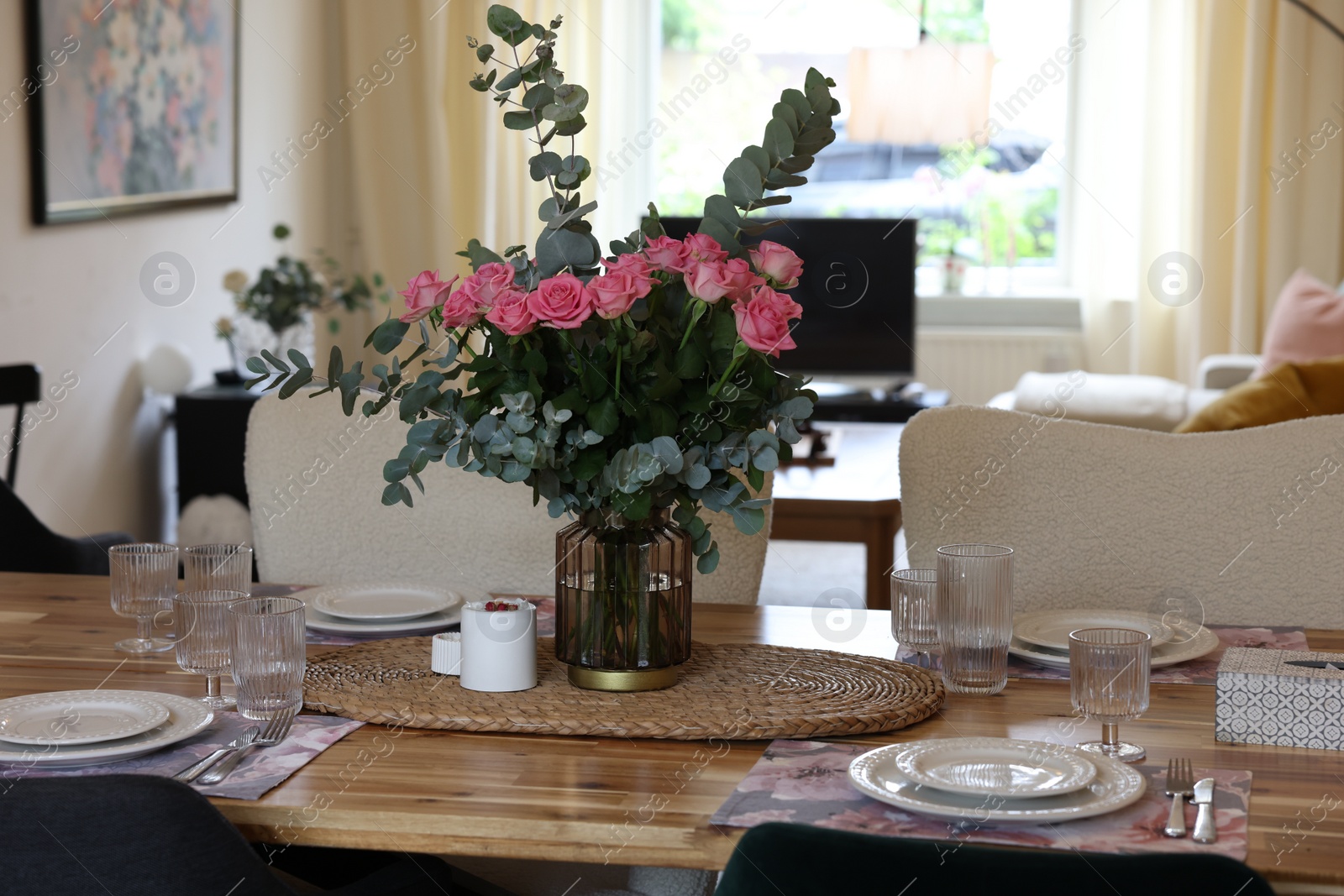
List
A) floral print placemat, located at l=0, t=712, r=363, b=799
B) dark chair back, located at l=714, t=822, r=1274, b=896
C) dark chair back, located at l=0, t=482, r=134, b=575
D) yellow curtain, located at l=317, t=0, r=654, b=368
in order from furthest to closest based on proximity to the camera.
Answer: yellow curtain, located at l=317, t=0, r=654, b=368 → dark chair back, located at l=0, t=482, r=134, b=575 → floral print placemat, located at l=0, t=712, r=363, b=799 → dark chair back, located at l=714, t=822, r=1274, b=896

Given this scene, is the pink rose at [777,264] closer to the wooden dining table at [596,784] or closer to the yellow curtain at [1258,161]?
the wooden dining table at [596,784]

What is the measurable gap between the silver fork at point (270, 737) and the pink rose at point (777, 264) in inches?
23.0

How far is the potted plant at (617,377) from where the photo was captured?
1.27 meters

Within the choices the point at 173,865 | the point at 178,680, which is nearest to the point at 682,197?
the point at 178,680

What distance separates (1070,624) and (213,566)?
3.07 ft

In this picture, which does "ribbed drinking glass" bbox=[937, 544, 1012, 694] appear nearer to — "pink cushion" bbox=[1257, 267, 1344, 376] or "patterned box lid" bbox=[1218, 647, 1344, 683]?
"patterned box lid" bbox=[1218, 647, 1344, 683]

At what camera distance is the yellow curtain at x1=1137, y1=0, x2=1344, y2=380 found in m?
4.94

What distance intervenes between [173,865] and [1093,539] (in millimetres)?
1235

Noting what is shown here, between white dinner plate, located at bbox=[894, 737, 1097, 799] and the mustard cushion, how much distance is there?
1.68 meters

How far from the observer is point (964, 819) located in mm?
1046

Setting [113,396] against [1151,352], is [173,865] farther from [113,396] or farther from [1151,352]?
[1151,352]

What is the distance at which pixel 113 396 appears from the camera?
12.1 feet

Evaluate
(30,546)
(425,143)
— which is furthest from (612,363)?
(425,143)

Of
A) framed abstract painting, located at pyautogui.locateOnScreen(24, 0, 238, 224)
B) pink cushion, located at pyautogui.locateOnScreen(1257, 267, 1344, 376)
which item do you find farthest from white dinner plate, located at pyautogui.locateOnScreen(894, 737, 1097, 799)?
pink cushion, located at pyautogui.locateOnScreen(1257, 267, 1344, 376)
